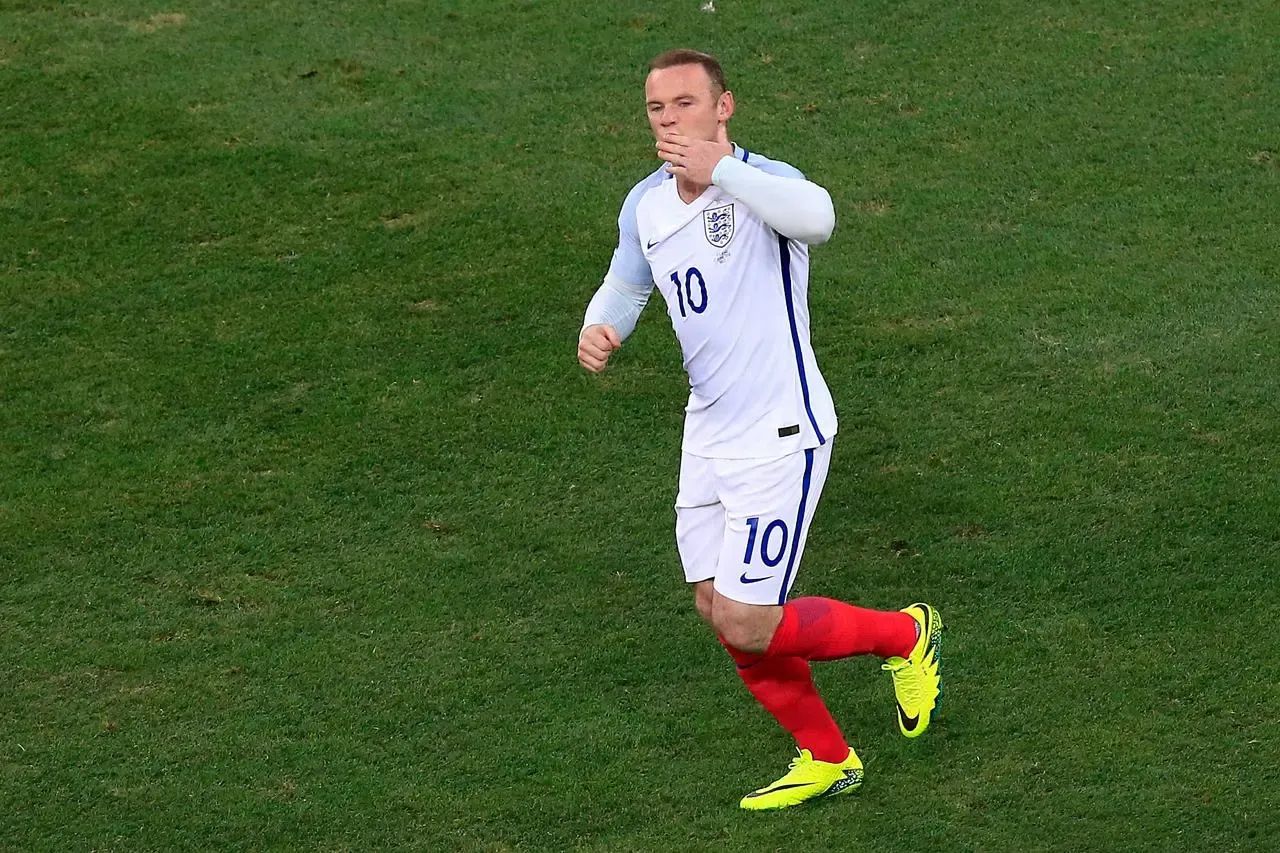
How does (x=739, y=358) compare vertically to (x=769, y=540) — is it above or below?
above

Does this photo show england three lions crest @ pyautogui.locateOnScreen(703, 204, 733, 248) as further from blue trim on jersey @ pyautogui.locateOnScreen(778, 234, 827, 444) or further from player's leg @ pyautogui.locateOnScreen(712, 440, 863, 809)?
player's leg @ pyautogui.locateOnScreen(712, 440, 863, 809)

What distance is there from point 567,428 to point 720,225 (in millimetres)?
2511

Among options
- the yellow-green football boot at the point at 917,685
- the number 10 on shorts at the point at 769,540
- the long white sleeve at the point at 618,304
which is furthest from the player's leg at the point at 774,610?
the long white sleeve at the point at 618,304

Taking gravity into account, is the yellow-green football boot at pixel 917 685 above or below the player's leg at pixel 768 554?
below

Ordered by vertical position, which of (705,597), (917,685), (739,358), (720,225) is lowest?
(917,685)

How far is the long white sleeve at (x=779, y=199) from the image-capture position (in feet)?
16.3

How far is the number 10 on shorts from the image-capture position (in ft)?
17.2

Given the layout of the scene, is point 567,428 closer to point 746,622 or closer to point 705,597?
point 705,597

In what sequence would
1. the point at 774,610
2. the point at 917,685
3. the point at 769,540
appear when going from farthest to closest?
the point at 917,685
the point at 774,610
the point at 769,540

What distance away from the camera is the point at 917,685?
571cm

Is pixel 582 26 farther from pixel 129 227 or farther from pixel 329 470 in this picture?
pixel 329 470

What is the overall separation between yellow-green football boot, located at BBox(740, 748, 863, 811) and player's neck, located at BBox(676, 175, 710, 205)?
1771mm

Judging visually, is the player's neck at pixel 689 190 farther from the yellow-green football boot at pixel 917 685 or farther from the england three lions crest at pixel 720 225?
the yellow-green football boot at pixel 917 685

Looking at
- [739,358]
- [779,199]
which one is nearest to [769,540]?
[739,358]
